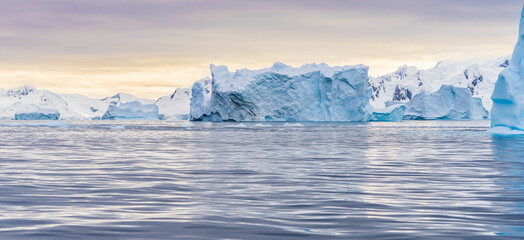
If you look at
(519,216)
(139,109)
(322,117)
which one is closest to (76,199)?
(519,216)

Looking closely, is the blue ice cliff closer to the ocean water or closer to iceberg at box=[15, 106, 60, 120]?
the ocean water

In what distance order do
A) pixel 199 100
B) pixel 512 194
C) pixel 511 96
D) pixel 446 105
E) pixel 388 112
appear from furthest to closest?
pixel 446 105, pixel 388 112, pixel 199 100, pixel 511 96, pixel 512 194

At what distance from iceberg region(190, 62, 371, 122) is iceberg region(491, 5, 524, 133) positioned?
3683 cm

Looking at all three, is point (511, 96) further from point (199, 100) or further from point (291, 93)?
point (199, 100)

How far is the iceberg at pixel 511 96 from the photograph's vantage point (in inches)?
1358

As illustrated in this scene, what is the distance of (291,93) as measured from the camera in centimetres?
7281

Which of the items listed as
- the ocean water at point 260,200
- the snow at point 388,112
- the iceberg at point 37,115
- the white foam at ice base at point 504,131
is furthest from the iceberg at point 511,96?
the iceberg at point 37,115

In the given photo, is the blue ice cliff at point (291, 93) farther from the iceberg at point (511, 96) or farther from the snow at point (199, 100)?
the iceberg at point (511, 96)

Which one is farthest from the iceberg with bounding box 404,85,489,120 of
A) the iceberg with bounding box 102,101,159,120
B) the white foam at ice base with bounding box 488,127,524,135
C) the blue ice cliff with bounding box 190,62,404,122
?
the white foam at ice base with bounding box 488,127,524,135

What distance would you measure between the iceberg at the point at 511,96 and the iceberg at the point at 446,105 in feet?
235

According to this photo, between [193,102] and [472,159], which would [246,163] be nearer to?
[472,159]

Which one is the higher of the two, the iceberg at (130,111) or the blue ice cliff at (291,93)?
the blue ice cliff at (291,93)

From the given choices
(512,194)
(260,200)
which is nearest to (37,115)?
(260,200)

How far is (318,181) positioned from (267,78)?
2372 inches
